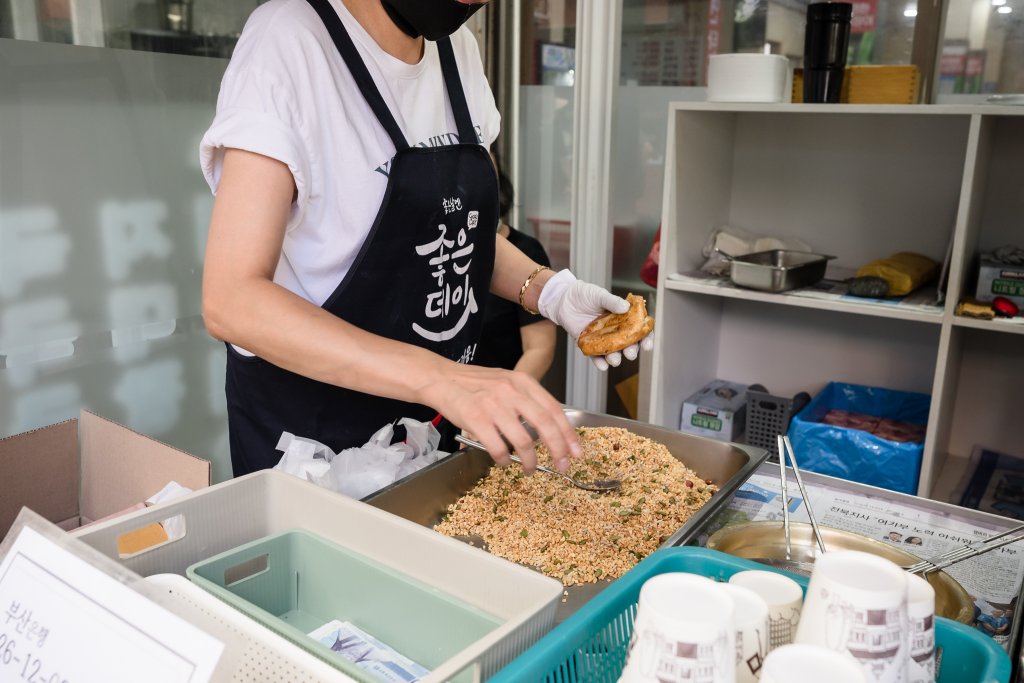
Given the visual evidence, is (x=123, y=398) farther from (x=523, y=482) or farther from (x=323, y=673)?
(x=323, y=673)

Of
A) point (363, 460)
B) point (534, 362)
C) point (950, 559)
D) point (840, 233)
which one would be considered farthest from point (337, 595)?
point (840, 233)

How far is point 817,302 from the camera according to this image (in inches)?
84.4

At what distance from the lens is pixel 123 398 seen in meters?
1.90

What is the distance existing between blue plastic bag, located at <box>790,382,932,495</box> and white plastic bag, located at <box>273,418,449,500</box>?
134cm

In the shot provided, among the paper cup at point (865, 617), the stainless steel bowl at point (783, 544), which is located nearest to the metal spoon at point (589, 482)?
the stainless steel bowl at point (783, 544)

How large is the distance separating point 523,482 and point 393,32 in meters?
0.70

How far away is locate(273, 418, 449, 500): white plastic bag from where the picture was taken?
3.65 ft

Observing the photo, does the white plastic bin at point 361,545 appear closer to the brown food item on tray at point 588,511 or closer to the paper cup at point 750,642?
the paper cup at point 750,642

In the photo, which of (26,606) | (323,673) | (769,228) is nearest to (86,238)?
(26,606)

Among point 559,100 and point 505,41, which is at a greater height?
point 505,41

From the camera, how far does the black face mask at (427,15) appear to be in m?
1.17

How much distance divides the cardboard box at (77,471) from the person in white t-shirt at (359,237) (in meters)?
0.17

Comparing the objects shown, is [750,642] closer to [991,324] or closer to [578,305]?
[578,305]

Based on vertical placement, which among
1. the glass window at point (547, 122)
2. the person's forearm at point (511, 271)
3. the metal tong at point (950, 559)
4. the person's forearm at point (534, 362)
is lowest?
the person's forearm at point (534, 362)
